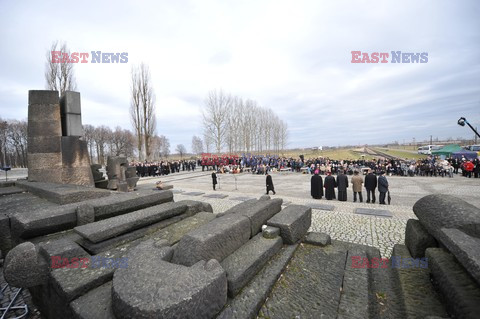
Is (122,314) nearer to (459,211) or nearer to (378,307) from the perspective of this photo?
(378,307)

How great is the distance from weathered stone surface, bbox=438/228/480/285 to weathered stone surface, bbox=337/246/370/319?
3.47 ft

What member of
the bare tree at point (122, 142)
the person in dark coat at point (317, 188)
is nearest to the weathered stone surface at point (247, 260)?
the person in dark coat at point (317, 188)

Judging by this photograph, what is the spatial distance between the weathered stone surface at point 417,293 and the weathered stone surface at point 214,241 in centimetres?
205

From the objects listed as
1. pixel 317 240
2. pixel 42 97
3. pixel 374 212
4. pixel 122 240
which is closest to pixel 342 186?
pixel 374 212

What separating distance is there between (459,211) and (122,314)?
379 centimetres

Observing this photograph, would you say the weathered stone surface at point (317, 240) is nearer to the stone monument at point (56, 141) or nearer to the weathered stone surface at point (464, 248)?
the weathered stone surface at point (464, 248)

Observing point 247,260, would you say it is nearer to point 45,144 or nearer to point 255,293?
point 255,293

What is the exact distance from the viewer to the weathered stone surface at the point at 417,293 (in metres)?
2.14

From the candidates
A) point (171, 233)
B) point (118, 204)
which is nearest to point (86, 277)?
point (171, 233)

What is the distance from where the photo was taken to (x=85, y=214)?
3.77 meters

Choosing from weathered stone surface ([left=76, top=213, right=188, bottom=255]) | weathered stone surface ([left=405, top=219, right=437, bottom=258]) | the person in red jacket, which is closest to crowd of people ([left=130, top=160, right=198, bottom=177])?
weathered stone surface ([left=76, top=213, right=188, bottom=255])

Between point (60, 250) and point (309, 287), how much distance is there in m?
3.25

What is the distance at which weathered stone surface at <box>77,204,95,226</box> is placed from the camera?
370 centimetres

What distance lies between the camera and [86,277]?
2449 mm
